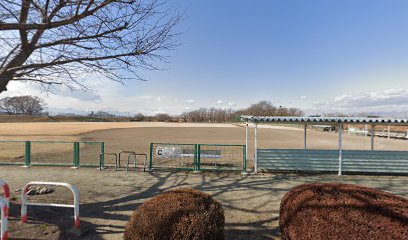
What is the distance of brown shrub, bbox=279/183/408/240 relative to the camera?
2430 mm

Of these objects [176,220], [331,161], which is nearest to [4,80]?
[176,220]

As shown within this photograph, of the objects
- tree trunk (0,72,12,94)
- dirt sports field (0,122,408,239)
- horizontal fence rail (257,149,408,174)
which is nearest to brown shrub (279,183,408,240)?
dirt sports field (0,122,408,239)

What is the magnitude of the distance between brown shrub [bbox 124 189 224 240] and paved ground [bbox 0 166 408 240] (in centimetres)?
179

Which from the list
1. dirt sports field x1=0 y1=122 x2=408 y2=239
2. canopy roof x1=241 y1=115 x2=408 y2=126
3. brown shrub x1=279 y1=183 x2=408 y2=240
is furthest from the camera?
canopy roof x1=241 y1=115 x2=408 y2=126

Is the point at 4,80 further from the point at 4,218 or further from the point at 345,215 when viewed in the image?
the point at 345,215

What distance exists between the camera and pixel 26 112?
131000mm

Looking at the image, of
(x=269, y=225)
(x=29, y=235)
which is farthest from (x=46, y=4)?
(x=269, y=225)

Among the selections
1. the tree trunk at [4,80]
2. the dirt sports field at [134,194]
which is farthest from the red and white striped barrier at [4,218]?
the tree trunk at [4,80]

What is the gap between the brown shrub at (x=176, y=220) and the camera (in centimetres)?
303

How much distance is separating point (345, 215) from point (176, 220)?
6.17ft

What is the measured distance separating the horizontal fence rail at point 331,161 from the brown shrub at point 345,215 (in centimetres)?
790

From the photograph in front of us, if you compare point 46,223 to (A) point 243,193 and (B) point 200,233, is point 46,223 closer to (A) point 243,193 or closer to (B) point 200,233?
(B) point 200,233

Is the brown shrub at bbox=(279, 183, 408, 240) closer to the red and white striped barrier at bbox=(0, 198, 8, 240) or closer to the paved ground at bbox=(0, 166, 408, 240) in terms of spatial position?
the paved ground at bbox=(0, 166, 408, 240)

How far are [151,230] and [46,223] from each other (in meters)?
3.50
